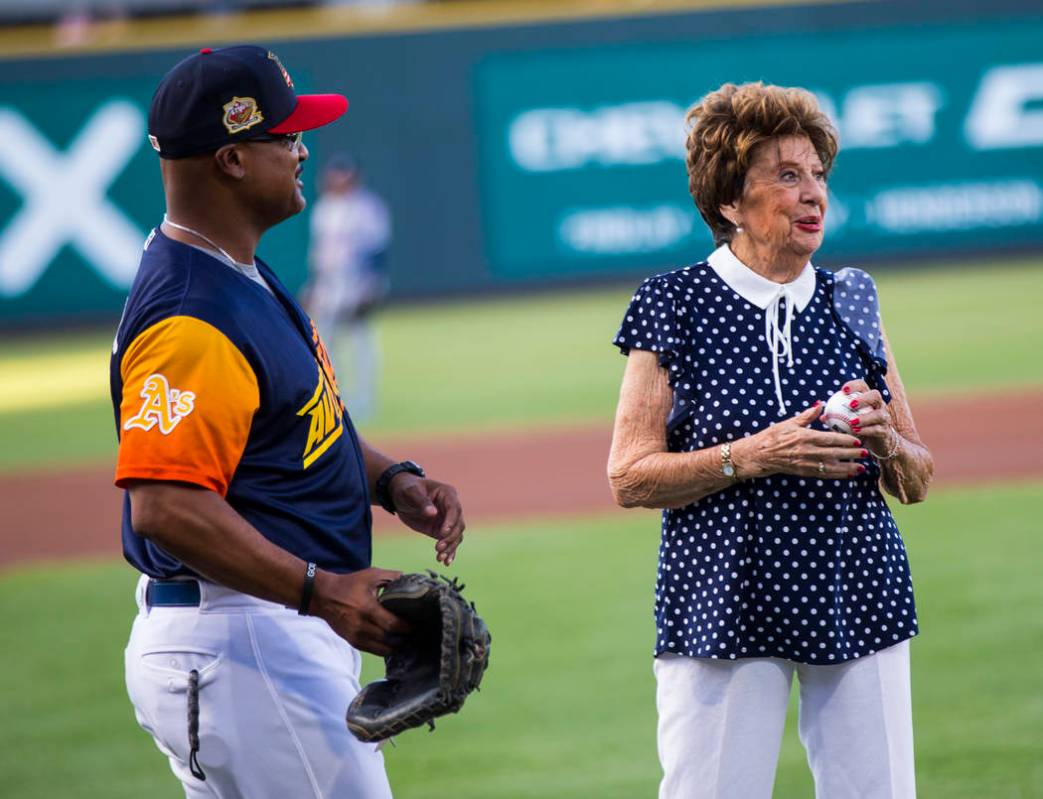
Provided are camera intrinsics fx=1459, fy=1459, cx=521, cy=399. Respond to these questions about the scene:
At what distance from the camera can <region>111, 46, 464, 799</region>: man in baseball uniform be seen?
296 cm

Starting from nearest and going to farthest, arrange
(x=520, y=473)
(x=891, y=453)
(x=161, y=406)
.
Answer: (x=161, y=406) < (x=891, y=453) < (x=520, y=473)

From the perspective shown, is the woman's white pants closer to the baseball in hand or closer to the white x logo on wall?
the baseball in hand

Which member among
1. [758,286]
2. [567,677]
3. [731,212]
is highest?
[731,212]

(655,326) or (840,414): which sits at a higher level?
(655,326)

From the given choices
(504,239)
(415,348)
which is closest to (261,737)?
(415,348)

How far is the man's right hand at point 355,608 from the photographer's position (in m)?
3.01

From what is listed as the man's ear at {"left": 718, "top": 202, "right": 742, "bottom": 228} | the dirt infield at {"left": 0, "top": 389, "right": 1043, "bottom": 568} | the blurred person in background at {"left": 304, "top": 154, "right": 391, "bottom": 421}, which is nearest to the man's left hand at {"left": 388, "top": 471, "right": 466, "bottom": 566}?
the man's ear at {"left": 718, "top": 202, "right": 742, "bottom": 228}

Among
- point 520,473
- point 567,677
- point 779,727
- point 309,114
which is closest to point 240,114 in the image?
point 309,114

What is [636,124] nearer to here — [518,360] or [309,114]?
[518,360]

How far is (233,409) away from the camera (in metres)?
3.00

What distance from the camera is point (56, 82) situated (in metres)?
23.9

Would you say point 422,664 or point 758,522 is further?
point 758,522

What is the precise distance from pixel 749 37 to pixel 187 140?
2257 centimetres

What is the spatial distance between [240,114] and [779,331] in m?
1.40
